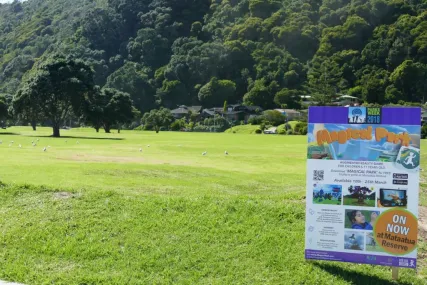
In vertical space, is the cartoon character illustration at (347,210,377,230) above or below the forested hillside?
below

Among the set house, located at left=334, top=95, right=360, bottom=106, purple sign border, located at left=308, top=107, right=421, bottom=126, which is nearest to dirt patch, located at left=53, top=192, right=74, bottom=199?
purple sign border, located at left=308, top=107, right=421, bottom=126

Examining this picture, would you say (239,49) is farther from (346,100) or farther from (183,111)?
(346,100)

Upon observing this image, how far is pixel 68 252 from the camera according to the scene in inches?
260

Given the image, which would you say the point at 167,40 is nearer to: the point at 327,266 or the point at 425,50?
the point at 425,50

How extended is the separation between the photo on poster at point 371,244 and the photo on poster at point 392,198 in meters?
0.40

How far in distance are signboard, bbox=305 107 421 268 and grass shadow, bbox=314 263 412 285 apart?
0.87 feet

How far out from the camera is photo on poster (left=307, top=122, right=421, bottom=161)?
221 inches

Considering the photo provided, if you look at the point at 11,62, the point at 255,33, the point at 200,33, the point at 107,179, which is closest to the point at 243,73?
the point at 255,33

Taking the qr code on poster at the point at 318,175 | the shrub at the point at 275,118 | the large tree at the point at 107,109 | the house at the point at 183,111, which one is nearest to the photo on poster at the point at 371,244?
the qr code on poster at the point at 318,175

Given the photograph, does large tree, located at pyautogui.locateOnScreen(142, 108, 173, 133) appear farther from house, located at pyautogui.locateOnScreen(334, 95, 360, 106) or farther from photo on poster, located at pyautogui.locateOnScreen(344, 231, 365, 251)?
photo on poster, located at pyautogui.locateOnScreen(344, 231, 365, 251)

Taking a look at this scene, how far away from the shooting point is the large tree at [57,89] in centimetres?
4872

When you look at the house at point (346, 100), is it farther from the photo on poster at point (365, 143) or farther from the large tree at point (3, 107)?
the photo on poster at point (365, 143)

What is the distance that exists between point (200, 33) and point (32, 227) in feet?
497

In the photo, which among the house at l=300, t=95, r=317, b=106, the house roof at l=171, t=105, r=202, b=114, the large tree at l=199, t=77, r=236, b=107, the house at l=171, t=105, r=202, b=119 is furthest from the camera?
the large tree at l=199, t=77, r=236, b=107
